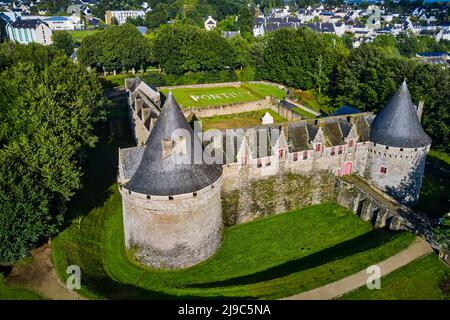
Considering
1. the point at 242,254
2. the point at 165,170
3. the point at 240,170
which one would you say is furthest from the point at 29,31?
the point at 242,254

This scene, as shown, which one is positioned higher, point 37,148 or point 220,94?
point 37,148

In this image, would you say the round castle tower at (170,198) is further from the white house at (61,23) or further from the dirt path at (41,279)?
the white house at (61,23)

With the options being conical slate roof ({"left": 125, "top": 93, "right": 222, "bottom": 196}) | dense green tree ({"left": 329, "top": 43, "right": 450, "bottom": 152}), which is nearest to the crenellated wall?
dense green tree ({"left": 329, "top": 43, "right": 450, "bottom": 152})

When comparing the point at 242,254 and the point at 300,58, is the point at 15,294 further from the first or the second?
the point at 300,58

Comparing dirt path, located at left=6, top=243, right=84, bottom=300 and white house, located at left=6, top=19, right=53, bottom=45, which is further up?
white house, located at left=6, top=19, right=53, bottom=45

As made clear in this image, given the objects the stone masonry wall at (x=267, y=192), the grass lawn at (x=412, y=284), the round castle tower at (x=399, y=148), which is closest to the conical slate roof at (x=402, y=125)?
the round castle tower at (x=399, y=148)

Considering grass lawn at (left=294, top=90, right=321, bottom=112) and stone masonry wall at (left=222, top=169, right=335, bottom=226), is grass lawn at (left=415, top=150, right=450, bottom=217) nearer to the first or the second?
stone masonry wall at (left=222, top=169, right=335, bottom=226)

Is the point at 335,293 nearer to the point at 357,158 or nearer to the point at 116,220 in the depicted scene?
the point at 357,158
